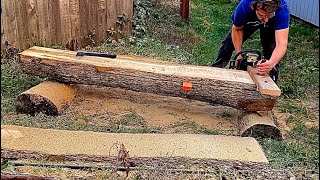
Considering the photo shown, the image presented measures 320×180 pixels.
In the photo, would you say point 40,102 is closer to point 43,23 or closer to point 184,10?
point 43,23

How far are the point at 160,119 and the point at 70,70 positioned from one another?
95cm

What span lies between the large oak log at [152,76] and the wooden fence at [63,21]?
960mm

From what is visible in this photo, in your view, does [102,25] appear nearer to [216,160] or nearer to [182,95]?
[182,95]

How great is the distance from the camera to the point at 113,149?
304cm

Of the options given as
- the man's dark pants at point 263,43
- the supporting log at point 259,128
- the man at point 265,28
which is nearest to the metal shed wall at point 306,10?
the man's dark pants at point 263,43

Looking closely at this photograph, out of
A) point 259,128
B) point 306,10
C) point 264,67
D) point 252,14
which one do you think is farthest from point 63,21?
point 306,10

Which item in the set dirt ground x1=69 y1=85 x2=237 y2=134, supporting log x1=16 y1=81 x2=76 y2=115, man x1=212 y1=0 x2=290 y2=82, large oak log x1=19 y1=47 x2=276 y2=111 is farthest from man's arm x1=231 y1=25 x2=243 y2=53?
supporting log x1=16 y1=81 x2=76 y2=115

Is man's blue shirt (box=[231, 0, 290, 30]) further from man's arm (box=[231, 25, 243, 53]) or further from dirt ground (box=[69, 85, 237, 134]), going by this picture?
dirt ground (box=[69, 85, 237, 134])

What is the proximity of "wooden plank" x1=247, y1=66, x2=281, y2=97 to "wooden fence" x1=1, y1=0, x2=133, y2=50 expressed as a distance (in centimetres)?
267

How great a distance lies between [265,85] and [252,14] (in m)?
0.94

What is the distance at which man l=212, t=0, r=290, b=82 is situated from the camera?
12.3ft

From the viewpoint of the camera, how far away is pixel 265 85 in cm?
354

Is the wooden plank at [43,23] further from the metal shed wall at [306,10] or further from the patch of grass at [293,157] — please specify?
the metal shed wall at [306,10]

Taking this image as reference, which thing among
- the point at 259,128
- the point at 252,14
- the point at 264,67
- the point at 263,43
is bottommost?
the point at 259,128
